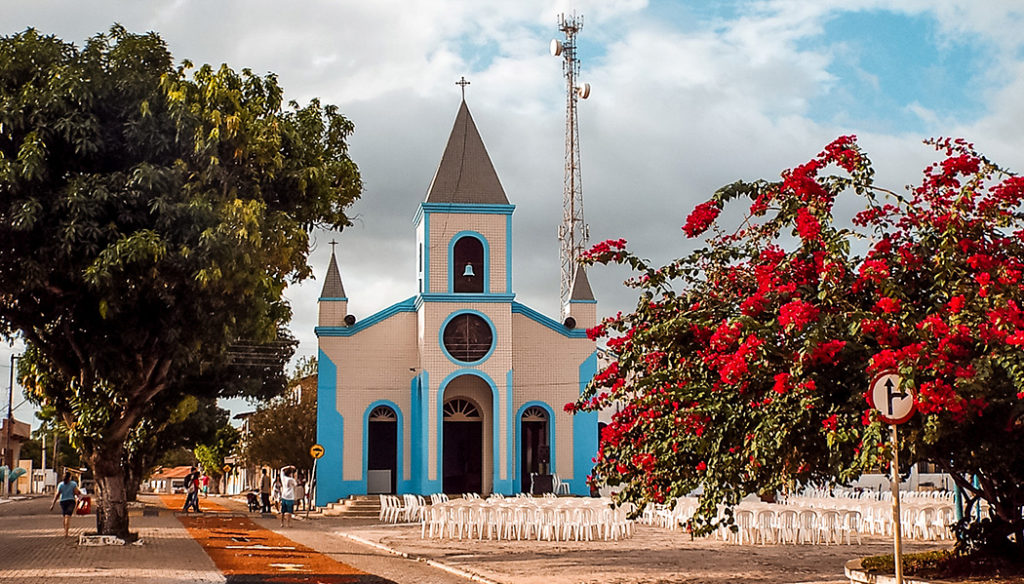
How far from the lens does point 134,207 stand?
16.3 metres

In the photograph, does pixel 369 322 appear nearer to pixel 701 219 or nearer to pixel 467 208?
pixel 467 208

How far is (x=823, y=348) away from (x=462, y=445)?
28.9m

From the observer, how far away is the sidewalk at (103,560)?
559 inches

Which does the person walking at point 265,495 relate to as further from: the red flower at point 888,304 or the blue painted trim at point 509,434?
the red flower at point 888,304

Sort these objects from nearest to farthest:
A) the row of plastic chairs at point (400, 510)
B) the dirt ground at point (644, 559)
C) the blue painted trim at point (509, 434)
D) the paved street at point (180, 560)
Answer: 1. the paved street at point (180, 560)
2. the dirt ground at point (644, 559)
3. the row of plastic chairs at point (400, 510)
4. the blue painted trim at point (509, 434)

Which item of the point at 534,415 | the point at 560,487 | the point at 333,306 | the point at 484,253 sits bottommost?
the point at 560,487

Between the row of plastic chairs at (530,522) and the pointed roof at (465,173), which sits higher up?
the pointed roof at (465,173)

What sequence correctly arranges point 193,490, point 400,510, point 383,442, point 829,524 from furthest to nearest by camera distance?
point 193,490 → point 383,442 → point 400,510 → point 829,524

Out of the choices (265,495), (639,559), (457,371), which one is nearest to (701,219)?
(639,559)

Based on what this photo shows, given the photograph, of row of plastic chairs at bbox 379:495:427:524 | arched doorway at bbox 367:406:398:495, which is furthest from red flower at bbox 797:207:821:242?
arched doorway at bbox 367:406:398:495

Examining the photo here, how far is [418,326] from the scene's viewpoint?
37000mm

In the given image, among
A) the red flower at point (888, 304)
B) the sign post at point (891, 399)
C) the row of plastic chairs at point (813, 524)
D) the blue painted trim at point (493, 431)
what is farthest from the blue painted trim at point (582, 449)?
the sign post at point (891, 399)

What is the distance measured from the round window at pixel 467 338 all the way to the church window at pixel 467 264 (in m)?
1.10

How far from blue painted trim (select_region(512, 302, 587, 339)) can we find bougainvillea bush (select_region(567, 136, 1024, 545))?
25.4 m
